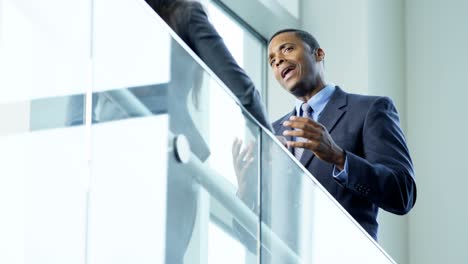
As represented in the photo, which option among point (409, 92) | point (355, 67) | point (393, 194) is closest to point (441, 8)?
point (409, 92)

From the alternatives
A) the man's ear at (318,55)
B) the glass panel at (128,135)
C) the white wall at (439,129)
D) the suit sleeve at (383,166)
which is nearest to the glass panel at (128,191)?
the glass panel at (128,135)

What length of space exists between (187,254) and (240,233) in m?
0.27

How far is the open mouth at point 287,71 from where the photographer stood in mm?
4355

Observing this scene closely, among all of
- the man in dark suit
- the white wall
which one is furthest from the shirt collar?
the white wall

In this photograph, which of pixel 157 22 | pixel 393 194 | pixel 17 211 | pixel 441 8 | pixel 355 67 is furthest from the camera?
pixel 441 8

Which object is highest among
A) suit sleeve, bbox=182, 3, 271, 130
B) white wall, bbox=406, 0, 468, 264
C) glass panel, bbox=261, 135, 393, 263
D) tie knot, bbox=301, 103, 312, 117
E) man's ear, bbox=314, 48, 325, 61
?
white wall, bbox=406, 0, 468, 264

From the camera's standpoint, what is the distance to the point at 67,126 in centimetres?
224

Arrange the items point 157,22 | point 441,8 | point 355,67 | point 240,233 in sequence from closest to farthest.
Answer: point 157,22 → point 240,233 → point 355,67 → point 441,8

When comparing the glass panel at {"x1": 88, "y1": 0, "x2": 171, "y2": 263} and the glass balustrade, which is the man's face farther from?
the glass panel at {"x1": 88, "y1": 0, "x2": 171, "y2": 263}

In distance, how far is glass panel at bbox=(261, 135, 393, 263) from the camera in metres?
2.83

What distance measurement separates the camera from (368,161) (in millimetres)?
3838

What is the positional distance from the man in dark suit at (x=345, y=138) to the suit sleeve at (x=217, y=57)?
1.34 ft

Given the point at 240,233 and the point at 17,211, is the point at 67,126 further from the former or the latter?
the point at 240,233

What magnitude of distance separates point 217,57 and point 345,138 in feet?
4.16
